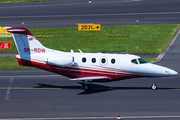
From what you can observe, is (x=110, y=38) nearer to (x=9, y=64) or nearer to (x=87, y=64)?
(x=9, y=64)

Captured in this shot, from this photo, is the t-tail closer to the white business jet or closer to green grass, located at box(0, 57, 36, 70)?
the white business jet

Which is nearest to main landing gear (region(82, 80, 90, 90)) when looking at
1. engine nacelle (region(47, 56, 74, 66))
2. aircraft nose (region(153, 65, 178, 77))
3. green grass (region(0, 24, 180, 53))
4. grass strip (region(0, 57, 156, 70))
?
engine nacelle (region(47, 56, 74, 66))

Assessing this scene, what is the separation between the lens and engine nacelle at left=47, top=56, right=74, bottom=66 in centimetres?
2736

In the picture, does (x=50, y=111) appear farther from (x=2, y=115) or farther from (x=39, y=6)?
(x=39, y=6)

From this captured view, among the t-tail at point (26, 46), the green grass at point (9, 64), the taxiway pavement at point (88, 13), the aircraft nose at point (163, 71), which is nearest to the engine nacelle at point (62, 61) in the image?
the t-tail at point (26, 46)

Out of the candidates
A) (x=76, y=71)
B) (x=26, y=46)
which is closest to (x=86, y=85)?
(x=76, y=71)

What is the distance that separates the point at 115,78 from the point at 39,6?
45.6 metres

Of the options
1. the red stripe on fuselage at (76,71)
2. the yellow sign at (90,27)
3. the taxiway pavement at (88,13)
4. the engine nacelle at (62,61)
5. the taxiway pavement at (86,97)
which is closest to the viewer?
the taxiway pavement at (86,97)

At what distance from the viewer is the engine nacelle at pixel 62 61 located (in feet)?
89.8

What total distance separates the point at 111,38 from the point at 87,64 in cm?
2350

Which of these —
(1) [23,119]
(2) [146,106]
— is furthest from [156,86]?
(1) [23,119]

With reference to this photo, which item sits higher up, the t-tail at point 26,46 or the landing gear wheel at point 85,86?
the t-tail at point 26,46

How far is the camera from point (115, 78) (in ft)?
92.5

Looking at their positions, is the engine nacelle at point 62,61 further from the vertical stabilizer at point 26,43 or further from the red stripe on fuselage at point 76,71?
the vertical stabilizer at point 26,43
